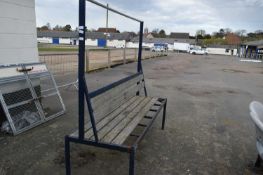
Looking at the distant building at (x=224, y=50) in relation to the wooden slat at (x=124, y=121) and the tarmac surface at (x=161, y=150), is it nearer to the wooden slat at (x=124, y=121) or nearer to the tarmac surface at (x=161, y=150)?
the tarmac surface at (x=161, y=150)

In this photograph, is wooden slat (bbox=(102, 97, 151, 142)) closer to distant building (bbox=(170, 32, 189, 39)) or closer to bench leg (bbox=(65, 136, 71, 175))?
bench leg (bbox=(65, 136, 71, 175))

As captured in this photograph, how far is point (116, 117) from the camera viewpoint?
3270mm

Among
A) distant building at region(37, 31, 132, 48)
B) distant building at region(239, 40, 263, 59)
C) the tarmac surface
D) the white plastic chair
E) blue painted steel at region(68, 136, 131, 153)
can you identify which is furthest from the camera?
distant building at region(37, 31, 132, 48)

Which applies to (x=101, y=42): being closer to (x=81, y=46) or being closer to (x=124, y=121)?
(x=124, y=121)

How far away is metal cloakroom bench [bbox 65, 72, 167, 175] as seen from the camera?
8.20 feet

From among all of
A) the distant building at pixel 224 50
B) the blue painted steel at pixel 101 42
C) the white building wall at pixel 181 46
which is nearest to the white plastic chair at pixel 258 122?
the distant building at pixel 224 50

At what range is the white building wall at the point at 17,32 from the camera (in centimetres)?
392

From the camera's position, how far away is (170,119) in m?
4.92

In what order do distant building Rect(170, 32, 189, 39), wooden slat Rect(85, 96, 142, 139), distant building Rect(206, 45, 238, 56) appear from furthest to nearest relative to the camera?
distant building Rect(170, 32, 189, 39) < distant building Rect(206, 45, 238, 56) < wooden slat Rect(85, 96, 142, 139)

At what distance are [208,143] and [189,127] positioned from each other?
70 cm

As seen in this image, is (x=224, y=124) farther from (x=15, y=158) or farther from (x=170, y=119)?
(x=15, y=158)

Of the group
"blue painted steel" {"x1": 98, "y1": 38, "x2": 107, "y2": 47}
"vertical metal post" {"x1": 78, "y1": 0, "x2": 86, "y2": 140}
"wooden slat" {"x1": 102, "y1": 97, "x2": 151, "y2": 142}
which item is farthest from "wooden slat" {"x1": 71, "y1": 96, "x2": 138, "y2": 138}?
"blue painted steel" {"x1": 98, "y1": 38, "x2": 107, "y2": 47}

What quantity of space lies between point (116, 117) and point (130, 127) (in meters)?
0.33

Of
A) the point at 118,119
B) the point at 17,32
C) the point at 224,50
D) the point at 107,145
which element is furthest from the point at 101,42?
the point at 107,145
